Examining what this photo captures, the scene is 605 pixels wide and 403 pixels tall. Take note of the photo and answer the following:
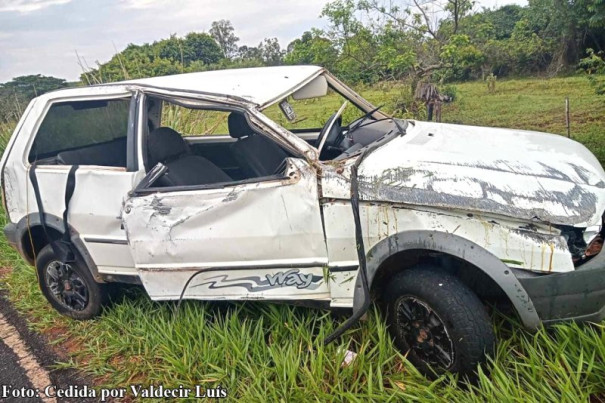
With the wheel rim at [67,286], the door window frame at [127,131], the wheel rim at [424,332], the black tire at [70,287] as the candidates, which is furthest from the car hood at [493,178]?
the wheel rim at [67,286]

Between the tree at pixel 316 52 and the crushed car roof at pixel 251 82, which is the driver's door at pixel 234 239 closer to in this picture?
the crushed car roof at pixel 251 82

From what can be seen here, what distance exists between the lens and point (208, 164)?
136 inches

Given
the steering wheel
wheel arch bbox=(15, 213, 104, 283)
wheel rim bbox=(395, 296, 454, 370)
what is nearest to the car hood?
the steering wheel

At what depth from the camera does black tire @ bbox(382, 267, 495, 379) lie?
237 cm

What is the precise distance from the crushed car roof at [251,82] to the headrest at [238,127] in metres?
0.30

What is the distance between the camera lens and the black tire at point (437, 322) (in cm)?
237

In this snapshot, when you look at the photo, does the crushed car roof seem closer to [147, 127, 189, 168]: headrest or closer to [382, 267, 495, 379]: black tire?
[147, 127, 189, 168]: headrest

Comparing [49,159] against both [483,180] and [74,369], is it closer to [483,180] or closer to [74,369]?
[74,369]

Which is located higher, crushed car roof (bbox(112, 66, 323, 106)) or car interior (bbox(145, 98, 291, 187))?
crushed car roof (bbox(112, 66, 323, 106))

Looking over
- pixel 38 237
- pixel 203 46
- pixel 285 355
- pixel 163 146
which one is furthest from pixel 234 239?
pixel 203 46

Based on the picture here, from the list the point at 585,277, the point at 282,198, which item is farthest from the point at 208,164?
the point at 585,277

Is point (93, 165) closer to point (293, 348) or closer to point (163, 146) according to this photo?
point (163, 146)

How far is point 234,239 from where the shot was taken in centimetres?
281

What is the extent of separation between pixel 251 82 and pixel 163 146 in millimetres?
743
